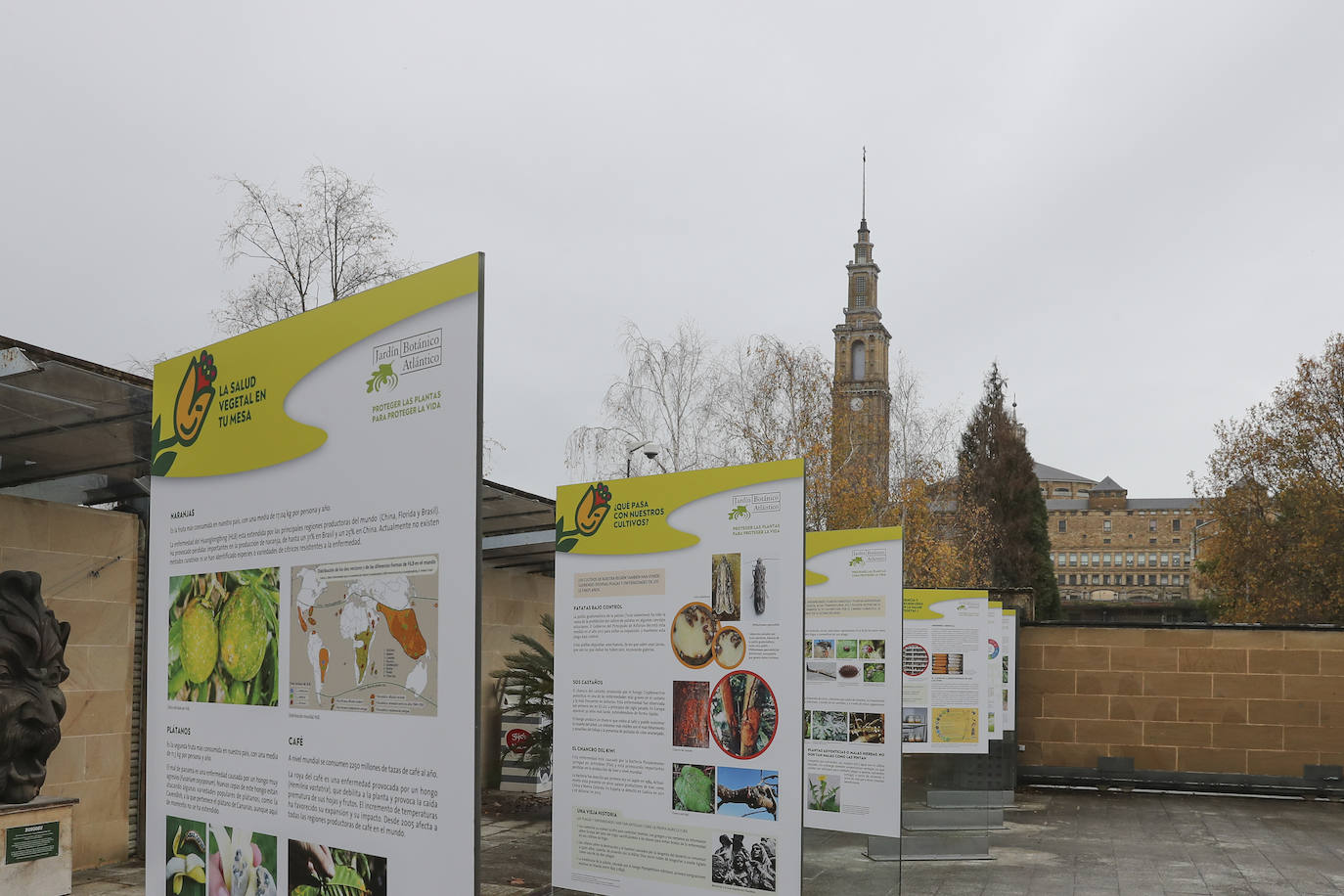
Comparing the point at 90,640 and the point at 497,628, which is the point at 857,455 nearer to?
the point at 497,628

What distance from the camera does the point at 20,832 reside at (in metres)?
6.79

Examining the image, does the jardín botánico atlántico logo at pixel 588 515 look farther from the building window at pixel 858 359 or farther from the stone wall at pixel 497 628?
the building window at pixel 858 359

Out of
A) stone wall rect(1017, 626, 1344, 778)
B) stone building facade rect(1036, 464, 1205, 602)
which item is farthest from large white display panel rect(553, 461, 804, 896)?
stone building facade rect(1036, 464, 1205, 602)

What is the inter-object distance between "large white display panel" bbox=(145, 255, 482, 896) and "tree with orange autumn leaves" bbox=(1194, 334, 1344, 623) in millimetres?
32497

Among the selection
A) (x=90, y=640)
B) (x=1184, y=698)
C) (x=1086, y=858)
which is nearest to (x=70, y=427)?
(x=90, y=640)

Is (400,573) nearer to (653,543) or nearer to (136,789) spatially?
(653,543)

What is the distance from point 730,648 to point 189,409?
3.11 m

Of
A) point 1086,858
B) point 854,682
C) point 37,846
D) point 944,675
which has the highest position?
point 854,682

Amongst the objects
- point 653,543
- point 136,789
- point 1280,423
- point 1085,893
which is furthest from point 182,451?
point 1280,423

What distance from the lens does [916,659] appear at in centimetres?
1072

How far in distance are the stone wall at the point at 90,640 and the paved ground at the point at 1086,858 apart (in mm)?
446

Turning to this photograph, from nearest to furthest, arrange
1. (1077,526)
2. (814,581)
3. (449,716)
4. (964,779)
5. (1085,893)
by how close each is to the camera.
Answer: (449,716) → (814,581) → (1085,893) → (964,779) → (1077,526)

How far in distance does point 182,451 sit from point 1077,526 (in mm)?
112401

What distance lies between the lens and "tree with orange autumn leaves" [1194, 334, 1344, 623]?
31562mm
